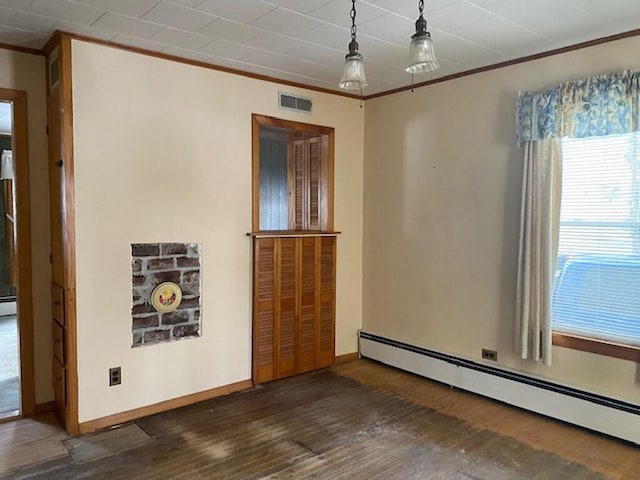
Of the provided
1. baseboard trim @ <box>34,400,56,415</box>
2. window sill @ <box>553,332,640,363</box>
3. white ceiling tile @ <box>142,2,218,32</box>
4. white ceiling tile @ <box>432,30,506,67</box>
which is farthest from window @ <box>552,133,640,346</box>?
baseboard trim @ <box>34,400,56,415</box>

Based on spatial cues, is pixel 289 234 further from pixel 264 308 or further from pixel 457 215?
pixel 457 215

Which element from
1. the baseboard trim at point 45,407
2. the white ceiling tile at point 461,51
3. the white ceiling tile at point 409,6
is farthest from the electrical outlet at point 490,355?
the baseboard trim at point 45,407

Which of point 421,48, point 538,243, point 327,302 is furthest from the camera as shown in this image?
point 327,302

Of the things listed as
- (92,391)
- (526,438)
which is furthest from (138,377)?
(526,438)

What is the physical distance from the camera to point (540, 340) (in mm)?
3264

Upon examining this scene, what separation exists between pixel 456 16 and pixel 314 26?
2.68 feet

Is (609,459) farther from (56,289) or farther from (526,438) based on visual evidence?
(56,289)

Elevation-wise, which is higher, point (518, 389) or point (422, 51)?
point (422, 51)

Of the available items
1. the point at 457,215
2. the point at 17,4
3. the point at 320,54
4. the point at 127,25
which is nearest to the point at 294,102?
the point at 320,54

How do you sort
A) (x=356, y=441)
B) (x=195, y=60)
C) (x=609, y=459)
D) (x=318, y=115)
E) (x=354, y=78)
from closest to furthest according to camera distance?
1. (x=354, y=78)
2. (x=609, y=459)
3. (x=356, y=441)
4. (x=195, y=60)
5. (x=318, y=115)

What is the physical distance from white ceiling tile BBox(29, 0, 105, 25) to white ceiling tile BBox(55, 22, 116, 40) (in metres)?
0.08

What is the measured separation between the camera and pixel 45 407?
3373 millimetres

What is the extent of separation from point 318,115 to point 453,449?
2.89m

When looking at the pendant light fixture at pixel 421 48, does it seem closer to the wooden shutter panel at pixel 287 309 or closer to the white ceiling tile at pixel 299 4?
the white ceiling tile at pixel 299 4
